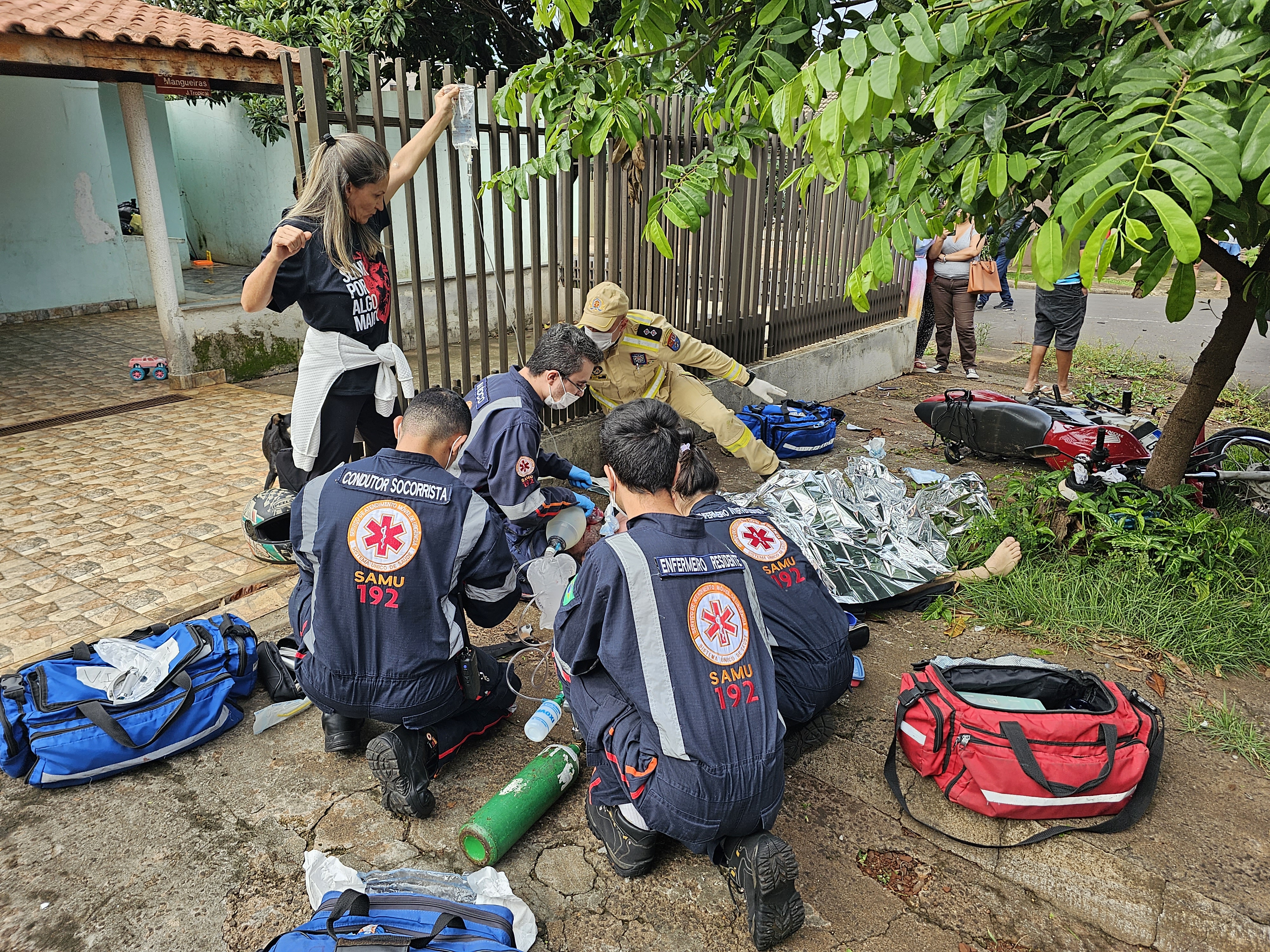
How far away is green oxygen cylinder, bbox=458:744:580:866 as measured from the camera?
238 centimetres

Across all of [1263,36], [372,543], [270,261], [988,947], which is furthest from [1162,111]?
[270,261]

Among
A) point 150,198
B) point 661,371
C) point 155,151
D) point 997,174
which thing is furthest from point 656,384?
point 155,151

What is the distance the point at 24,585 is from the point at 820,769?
3.81 m

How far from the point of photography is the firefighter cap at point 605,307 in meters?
4.82

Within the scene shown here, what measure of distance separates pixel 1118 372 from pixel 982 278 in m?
2.14

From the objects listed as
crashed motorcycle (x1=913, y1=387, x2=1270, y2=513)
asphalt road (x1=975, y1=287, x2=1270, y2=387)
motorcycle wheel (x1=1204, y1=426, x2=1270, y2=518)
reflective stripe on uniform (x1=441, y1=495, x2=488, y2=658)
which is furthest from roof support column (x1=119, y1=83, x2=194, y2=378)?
asphalt road (x1=975, y1=287, x2=1270, y2=387)

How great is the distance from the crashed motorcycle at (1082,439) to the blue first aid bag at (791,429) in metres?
0.77

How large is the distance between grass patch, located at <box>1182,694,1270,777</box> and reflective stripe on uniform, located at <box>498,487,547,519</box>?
2.80m

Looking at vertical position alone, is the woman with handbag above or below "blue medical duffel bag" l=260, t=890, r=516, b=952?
above

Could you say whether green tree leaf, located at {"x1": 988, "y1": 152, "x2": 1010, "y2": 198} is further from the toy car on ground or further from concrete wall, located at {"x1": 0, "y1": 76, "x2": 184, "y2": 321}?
concrete wall, located at {"x1": 0, "y1": 76, "x2": 184, "y2": 321}

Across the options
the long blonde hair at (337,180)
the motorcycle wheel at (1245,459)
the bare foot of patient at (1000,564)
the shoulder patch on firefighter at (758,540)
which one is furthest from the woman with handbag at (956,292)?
the long blonde hair at (337,180)

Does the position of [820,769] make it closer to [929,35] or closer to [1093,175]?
[1093,175]

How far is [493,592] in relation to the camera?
2617 millimetres

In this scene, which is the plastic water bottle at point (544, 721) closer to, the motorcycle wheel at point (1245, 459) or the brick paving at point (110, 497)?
the brick paving at point (110, 497)
